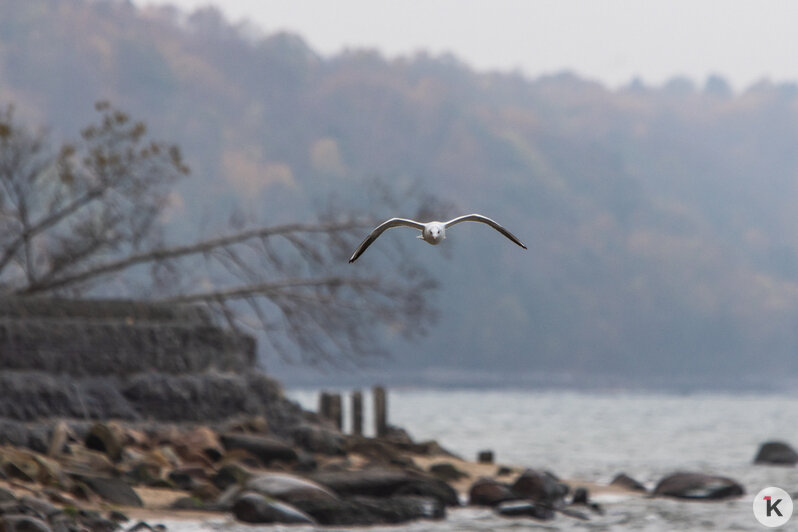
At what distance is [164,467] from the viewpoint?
53.8 feet

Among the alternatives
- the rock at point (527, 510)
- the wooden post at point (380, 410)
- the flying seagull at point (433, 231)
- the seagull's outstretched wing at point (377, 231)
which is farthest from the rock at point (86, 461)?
the wooden post at point (380, 410)

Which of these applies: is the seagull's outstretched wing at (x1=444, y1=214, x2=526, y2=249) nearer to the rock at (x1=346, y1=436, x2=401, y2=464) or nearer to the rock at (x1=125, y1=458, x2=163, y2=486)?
the rock at (x1=125, y1=458, x2=163, y2=486)

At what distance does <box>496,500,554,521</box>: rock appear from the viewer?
17078 mm

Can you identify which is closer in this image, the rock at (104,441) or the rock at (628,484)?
the rock at (104,441)

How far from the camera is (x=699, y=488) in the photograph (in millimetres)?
20531

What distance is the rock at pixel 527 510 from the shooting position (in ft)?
56.0

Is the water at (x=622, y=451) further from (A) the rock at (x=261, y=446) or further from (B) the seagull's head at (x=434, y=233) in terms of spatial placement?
(B) the seagull's head at (x=434, y=233)

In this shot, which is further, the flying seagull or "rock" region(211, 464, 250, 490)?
"rock" region(211, 464, 250, 490)

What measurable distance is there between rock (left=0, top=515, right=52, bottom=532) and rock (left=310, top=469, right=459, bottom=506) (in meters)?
5.93

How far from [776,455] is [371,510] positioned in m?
17.5

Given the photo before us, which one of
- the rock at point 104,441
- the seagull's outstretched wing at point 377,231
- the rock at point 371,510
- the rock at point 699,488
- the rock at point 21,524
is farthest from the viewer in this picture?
the rock at point 699,488

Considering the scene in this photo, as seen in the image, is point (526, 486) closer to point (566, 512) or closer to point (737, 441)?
point (566, 512)

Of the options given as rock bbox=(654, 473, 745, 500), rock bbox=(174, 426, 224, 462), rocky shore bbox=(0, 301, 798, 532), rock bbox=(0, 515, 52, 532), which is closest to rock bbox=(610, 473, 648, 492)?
rocky shore bbox=(0, 301, 798, 532)

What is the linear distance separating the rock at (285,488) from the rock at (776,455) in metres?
17.5
